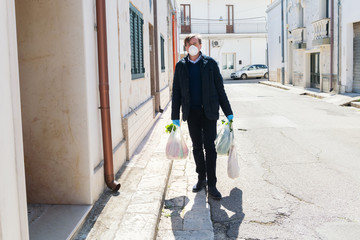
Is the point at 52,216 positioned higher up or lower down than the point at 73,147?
lower down

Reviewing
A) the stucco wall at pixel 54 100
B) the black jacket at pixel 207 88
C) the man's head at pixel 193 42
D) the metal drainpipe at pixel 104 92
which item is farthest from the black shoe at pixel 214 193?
the man's head at pixel 193 42

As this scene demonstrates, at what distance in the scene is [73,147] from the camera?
4375mm

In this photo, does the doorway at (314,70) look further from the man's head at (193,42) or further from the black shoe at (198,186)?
the man's head at (193,42)

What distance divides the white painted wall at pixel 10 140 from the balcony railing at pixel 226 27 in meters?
39.7

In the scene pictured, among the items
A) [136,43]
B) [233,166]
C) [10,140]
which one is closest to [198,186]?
[233,166]

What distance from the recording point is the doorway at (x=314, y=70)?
23.4 meters

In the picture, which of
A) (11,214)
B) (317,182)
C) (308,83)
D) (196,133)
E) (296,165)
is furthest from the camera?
(308,83)

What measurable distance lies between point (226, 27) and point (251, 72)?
5246 millimetres

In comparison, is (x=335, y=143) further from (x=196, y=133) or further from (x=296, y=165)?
(x=196, y=133)

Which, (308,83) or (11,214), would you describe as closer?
(11,214)

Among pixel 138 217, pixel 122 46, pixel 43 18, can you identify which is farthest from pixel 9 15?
pixel 122 46

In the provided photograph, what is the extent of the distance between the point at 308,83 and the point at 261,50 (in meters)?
18.6

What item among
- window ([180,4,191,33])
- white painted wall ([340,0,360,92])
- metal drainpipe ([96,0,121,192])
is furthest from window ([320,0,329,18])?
window ([180,4,191,33])

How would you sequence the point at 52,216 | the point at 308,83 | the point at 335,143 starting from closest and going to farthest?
the point at 52,216, the point at 335,143, the point at 308,83
